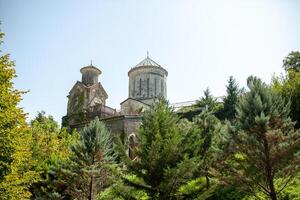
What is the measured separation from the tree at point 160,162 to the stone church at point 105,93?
62.3 feet

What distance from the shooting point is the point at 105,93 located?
36.1 metres

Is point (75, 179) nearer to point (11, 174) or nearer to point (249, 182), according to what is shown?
point (11, 174)

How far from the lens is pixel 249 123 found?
9758 mm

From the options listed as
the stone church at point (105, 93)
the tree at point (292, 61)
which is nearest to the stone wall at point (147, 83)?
the stone church at point (105, 93)

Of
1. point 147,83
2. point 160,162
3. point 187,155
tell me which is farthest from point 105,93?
point 187,155

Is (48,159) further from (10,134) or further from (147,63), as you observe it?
(147,63)

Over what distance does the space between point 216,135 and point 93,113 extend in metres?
19.0

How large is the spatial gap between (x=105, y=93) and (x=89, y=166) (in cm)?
2234

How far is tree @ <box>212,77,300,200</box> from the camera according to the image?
30.2 ft

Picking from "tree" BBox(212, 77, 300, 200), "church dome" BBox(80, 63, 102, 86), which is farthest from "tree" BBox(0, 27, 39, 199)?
"church dome" BBox(80, 63, 102, 86)

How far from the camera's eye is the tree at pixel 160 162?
10.1 metres

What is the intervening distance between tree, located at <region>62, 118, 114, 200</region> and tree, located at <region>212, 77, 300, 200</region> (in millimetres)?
6201

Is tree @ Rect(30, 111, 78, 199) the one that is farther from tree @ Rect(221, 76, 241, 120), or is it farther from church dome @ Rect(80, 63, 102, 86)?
tree @ Rect(221, 76, 241, 120)

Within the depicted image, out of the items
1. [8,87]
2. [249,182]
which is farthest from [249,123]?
[8,87]
